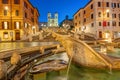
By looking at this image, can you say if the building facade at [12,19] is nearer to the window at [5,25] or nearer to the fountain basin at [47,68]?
the window at [5,25]

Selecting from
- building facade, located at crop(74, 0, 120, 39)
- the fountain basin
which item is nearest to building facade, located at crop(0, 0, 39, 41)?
building facade, located at crop(74, 0, 120, 39)

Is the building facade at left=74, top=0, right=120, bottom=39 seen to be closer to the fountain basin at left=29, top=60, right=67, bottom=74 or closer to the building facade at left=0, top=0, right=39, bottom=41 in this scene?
the building facade at left=0, top=0, right=39, bottom=41

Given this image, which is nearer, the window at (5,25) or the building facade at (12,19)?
the building facade at (12,19)

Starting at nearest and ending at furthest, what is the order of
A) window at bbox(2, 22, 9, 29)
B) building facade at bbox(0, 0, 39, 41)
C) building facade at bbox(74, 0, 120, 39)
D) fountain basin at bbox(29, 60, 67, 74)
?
fountain basin at bbox(29, 60, 67, 74) → building facade at bbox(0, 0, 39, 41) → window at bbox(2, 22, 9, 29) → building facade at bbox(74, 0, 120, 39)

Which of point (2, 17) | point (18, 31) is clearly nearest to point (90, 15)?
point (18, 31)

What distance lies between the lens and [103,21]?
185 ft

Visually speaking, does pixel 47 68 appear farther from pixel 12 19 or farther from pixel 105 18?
pixel 105 18

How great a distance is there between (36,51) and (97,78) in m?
12.6

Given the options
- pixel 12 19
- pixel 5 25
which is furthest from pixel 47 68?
pixel 12 19

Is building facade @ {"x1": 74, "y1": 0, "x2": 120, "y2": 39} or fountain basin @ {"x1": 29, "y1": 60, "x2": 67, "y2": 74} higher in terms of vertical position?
building facade @ {"x1": 74, "y1": 0, "x2": 120, "y2": 39}

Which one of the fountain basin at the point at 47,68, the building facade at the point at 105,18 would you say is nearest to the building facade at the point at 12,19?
the building facade at the point at 105,18

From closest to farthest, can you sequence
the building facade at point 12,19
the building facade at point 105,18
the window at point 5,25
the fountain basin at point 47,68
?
the fountain basin at point 47,68, the building facade at point 12,19, the window at point 5,25, the building facade at point 105,18

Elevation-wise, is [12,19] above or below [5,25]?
above

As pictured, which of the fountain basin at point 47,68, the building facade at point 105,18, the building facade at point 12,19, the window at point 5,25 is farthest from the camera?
the building facade at point 105,18
